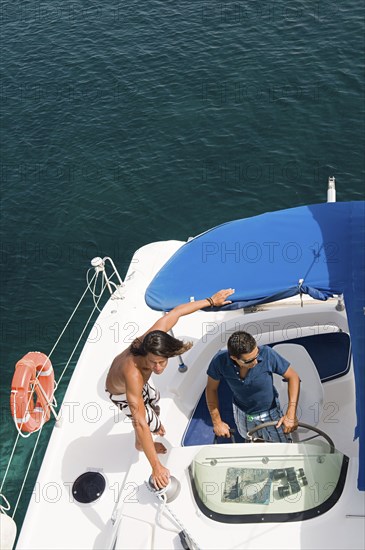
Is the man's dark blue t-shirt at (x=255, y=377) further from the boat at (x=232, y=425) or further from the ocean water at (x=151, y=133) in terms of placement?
the ocean water at (x=151, y=133)

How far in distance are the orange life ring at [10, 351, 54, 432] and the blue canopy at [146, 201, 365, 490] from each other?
238cm

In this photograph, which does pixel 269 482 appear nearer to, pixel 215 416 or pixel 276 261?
pixel 215 416

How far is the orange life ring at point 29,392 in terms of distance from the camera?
8688 mm

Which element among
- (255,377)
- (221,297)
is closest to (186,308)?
(221,297)

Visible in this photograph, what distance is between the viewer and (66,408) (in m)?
8.62

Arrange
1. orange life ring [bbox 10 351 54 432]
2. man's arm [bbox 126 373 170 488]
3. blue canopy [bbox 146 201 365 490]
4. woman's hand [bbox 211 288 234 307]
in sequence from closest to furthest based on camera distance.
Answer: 1. man's arm [bbox 126 373 170 488]
2. blue canopy [bbox 146 201 365 490]
3. woman's hand [bbox 211 288 234 307]
4. orange life ring [bbox 10 351 54 432]

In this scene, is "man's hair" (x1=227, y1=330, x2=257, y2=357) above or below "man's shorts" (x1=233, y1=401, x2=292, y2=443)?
above

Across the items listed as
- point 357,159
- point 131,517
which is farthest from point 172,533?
point 357,159

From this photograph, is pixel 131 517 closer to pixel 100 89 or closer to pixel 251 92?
pixel 251 92

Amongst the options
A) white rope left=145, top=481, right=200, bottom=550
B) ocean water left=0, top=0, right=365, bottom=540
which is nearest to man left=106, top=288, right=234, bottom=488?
white rope left=145, top=481, right=200, bottom=550

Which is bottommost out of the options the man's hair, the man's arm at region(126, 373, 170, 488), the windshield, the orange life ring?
the orange life ring

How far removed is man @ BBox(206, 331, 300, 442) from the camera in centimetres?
697

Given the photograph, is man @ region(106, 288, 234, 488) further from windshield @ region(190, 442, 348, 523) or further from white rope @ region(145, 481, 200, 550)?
windshield @ region(190, 442, 348, 523)

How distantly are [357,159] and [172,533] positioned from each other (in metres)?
13.5
